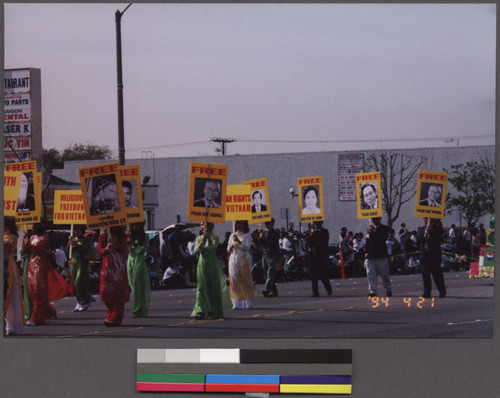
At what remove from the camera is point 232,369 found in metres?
11.8

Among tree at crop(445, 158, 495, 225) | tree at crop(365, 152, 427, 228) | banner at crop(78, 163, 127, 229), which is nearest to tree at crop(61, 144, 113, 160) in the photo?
banner at crop(78, 163, 127, 229)

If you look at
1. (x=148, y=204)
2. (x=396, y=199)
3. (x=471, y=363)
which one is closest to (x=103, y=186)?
(x=471, y=363)

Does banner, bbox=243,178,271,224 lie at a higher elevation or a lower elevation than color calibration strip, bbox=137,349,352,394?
higher

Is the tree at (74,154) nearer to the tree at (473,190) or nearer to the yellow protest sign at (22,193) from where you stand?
the yellow protest sign at (22,193)

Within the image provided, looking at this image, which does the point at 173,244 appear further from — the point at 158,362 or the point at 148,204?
the point at 158,362

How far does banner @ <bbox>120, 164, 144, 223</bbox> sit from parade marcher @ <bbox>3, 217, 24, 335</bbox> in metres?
2.42

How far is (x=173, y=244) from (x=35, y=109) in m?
7.88

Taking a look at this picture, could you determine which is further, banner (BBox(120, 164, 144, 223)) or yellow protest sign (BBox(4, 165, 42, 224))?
banner (BBox(120, 164, 144, 223))

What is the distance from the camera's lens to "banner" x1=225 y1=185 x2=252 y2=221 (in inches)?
783

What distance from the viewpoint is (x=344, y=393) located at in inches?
456

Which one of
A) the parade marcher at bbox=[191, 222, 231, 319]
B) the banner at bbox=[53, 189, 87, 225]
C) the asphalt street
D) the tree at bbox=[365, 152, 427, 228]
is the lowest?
the asphalt street

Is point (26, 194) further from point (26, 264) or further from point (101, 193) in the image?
point (26, 264)

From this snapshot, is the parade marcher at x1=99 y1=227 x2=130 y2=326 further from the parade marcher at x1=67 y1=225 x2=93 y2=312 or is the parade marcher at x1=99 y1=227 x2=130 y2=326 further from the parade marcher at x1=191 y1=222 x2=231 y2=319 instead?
the parade marcher at x1=67 y1=225 x2=93 y2=312

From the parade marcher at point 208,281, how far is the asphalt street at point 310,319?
0.86ft
